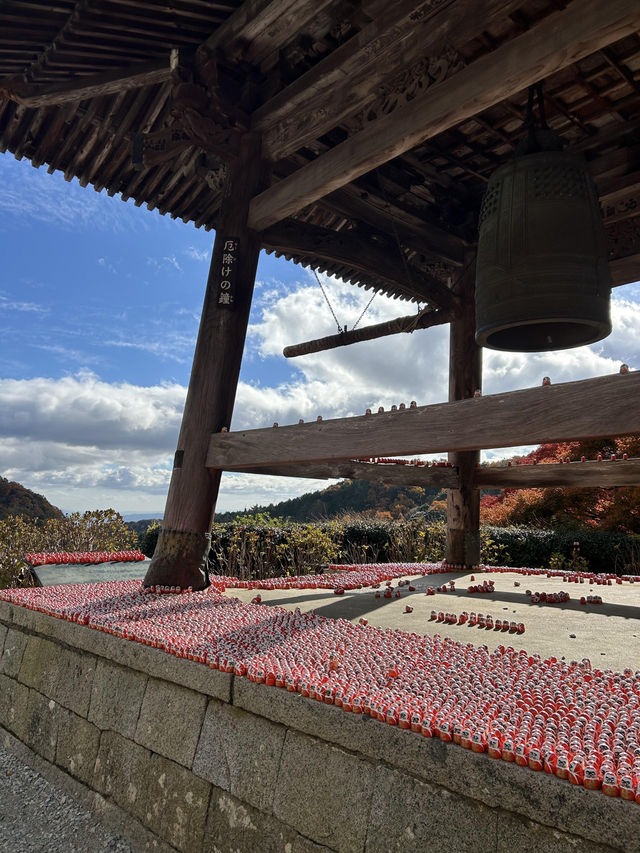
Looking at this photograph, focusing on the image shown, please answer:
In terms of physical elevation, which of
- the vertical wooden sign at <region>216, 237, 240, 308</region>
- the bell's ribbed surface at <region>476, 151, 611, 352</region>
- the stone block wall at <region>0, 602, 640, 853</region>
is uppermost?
the vertical wooden sign at <region>216, 237, 240, 308</region>

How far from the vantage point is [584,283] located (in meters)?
3.26

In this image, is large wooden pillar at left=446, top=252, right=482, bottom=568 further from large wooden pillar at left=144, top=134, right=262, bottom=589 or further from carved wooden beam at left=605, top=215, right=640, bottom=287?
large wooden pillar at left=144, top=134, right=262, bottom=589

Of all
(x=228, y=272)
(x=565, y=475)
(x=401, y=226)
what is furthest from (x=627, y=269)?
(x=228, y=272)

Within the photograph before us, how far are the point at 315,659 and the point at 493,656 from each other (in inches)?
39.0

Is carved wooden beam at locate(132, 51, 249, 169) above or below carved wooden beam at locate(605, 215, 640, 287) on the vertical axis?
above

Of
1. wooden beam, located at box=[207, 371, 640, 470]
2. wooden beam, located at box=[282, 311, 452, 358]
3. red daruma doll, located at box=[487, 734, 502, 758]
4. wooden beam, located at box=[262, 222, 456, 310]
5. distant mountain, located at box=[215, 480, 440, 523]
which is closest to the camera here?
red daruma doll, located at box=[487, 734, 502, 758]

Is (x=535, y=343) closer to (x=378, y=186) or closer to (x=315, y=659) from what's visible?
(x=315, y=659)

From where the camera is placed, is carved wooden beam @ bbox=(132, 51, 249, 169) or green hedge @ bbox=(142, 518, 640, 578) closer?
carved wooden beam @ bbox=(132, 51, 249, 169)

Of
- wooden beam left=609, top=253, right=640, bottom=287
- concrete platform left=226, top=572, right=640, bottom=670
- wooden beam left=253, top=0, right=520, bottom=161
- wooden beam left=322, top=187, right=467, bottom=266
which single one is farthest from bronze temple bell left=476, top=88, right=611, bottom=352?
wooden beam left=609, top=253, right=640, bottom=287

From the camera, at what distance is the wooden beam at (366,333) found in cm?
719

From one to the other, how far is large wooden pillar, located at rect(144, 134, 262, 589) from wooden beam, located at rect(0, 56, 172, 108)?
0.96m

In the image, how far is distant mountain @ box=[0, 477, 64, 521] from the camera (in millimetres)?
21578

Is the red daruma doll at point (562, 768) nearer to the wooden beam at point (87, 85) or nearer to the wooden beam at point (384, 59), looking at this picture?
the wooden beam at point (384, 59)

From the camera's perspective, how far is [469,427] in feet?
11.8
